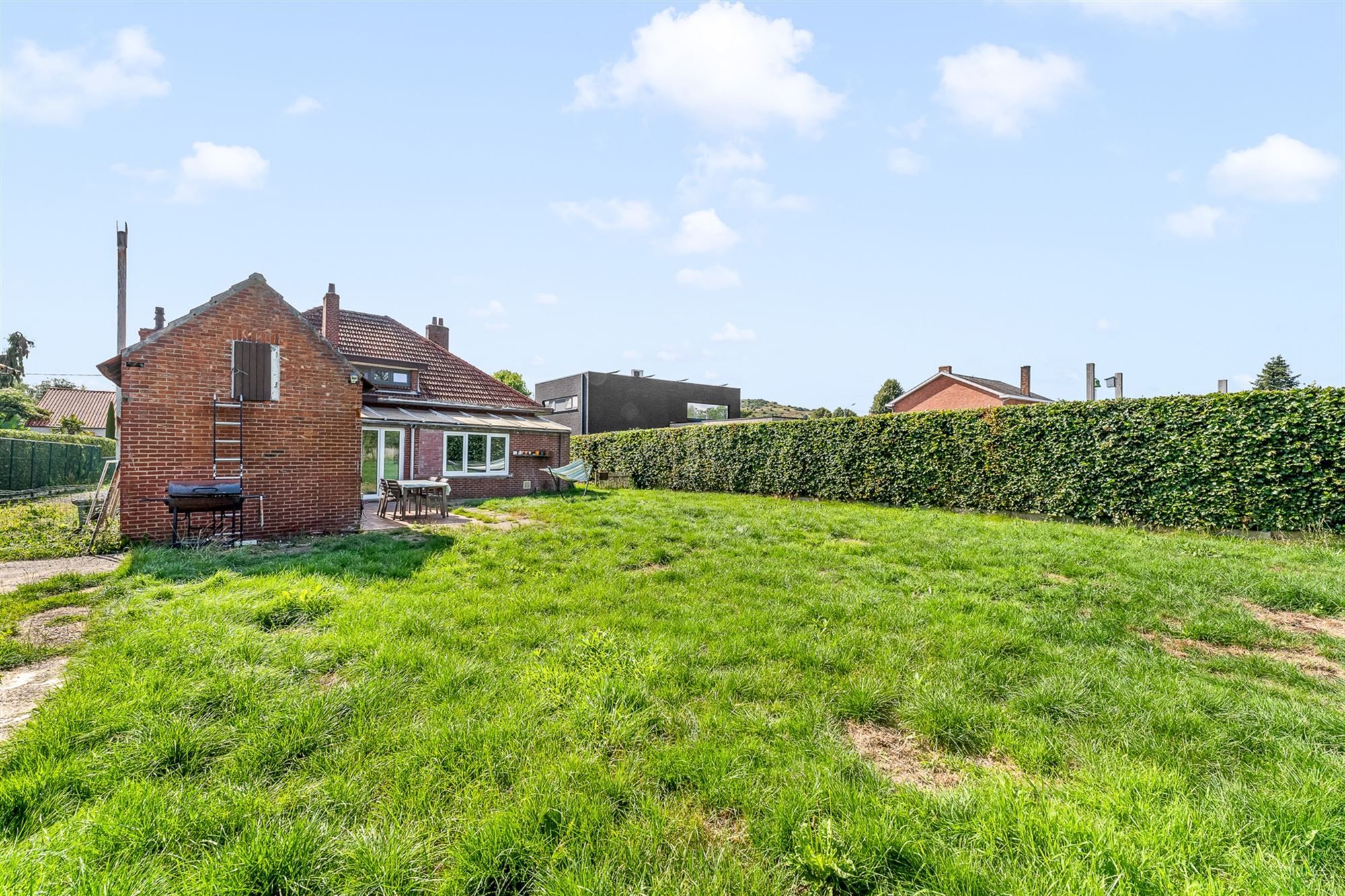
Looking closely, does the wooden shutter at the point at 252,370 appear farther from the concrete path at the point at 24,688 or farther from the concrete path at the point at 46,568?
the concrete path at the point at 24,688

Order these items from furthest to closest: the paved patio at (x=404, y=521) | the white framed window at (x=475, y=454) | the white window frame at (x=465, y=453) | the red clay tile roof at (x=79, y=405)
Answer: the red clay tile roof at (x=79, y=405) < the white framed window at (x=475, y=454) < the white window frame at (x=465, y=453) < the paved patio at (x=404, y=521)

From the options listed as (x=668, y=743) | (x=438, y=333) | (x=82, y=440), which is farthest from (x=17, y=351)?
(x=668, y=743)

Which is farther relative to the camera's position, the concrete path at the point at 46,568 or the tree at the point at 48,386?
the tree at the point at 48,386

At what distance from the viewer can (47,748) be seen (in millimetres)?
2607

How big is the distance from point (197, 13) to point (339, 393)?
5.50m

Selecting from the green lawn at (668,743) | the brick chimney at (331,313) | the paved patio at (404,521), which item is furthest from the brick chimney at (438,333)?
the green lawn at (668,743)

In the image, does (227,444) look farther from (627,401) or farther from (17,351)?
(17,351)

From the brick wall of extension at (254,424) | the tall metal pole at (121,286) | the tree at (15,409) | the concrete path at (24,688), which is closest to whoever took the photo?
the concrete path at (24,688)

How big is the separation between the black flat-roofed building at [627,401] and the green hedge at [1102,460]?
1878 centimetres

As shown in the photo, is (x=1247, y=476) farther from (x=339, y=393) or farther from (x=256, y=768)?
(x=339, y=393)

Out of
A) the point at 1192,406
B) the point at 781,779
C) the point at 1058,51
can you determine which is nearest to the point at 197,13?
the point at 781,779

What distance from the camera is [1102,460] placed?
1082 centimetres

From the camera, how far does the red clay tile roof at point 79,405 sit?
36031 millimetres

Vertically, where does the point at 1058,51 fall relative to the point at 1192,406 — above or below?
above
